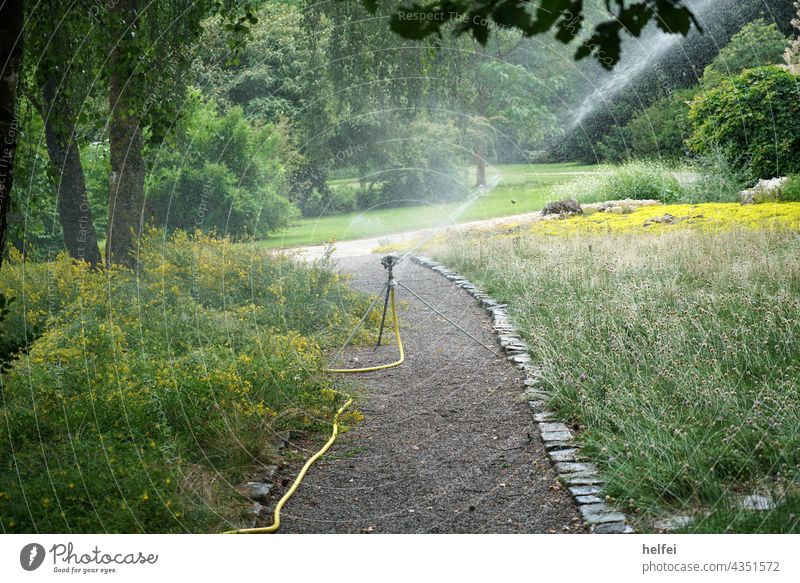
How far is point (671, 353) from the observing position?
3.84 m

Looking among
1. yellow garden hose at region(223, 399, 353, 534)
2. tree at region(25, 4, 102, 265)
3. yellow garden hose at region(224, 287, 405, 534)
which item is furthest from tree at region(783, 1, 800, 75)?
tree at region(25, 4, 102, 265)

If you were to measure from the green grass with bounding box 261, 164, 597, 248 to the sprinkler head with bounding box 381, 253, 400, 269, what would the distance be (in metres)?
0.20

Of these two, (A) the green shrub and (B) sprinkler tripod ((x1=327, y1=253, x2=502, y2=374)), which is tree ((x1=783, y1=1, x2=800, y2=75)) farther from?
(B) sprinkler tripod ((x1=327, y1=253, x2=502, y2=374))

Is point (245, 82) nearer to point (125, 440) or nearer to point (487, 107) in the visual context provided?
point (487, 107)

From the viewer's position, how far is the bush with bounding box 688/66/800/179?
411 cm

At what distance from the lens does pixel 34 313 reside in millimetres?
4109

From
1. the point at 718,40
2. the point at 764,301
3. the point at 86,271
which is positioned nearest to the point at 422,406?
the point at 764,301

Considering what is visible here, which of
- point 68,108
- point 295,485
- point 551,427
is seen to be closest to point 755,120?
point 551,427

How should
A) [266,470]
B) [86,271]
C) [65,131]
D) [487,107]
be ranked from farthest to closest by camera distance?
[65,131] → [86,271] → [487,107] → [266,470]

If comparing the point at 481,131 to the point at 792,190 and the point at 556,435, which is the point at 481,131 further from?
the point at 792,190

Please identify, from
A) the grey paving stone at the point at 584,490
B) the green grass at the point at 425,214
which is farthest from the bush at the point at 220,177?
the grey paving stone at the point at 584,490

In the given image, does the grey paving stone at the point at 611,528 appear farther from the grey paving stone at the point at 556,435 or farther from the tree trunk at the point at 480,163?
the tree trunk at the point at 480,163

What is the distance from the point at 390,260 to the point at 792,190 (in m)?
2.12
